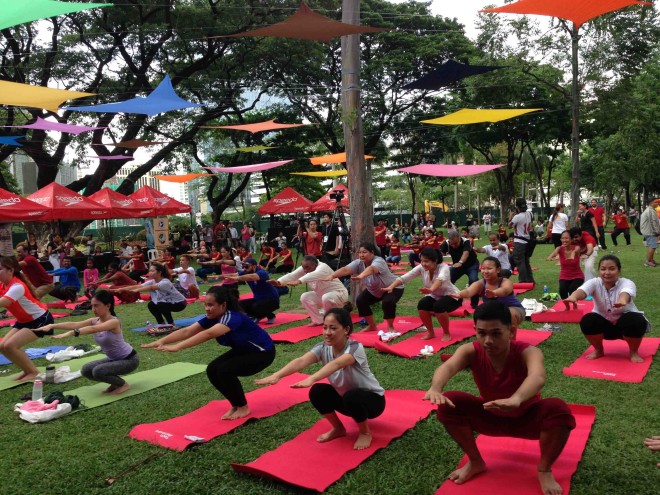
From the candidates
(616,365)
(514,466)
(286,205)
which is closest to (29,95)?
(514,466)

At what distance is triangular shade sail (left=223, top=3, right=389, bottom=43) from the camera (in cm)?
654

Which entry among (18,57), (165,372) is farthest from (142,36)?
(165,372)

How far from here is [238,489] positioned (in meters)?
3.25

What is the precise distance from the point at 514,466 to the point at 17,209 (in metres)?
13.2

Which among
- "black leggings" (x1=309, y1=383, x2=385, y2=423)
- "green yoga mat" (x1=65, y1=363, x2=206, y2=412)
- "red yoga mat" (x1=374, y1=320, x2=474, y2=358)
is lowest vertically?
"green yoga mat" (x1=65, y1=363, x2=206, y2=412)

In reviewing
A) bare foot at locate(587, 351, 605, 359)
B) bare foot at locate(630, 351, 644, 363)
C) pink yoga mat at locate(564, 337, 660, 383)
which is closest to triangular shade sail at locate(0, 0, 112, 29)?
pink yoga mat at locate(564, 337, 660, 383)

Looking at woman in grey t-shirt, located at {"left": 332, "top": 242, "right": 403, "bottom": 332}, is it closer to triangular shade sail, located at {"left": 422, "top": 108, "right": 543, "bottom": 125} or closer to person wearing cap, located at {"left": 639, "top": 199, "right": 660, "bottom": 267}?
triangular shade sail, located at {"left": 422, "top": 108, "right": 543, "bottom": 125}

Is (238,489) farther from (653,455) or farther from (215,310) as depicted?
(653,455)

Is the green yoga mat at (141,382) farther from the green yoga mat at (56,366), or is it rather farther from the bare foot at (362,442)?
the bare foot at (362,442)

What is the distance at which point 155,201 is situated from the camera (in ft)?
57.4

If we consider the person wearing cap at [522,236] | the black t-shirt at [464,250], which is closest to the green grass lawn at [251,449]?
the black t-shirt at [464,250]

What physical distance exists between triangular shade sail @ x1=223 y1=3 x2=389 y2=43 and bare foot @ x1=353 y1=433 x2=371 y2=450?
4.61m

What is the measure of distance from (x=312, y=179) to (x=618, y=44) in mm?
27017

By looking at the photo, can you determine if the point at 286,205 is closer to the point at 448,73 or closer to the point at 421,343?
the point at 448,73
